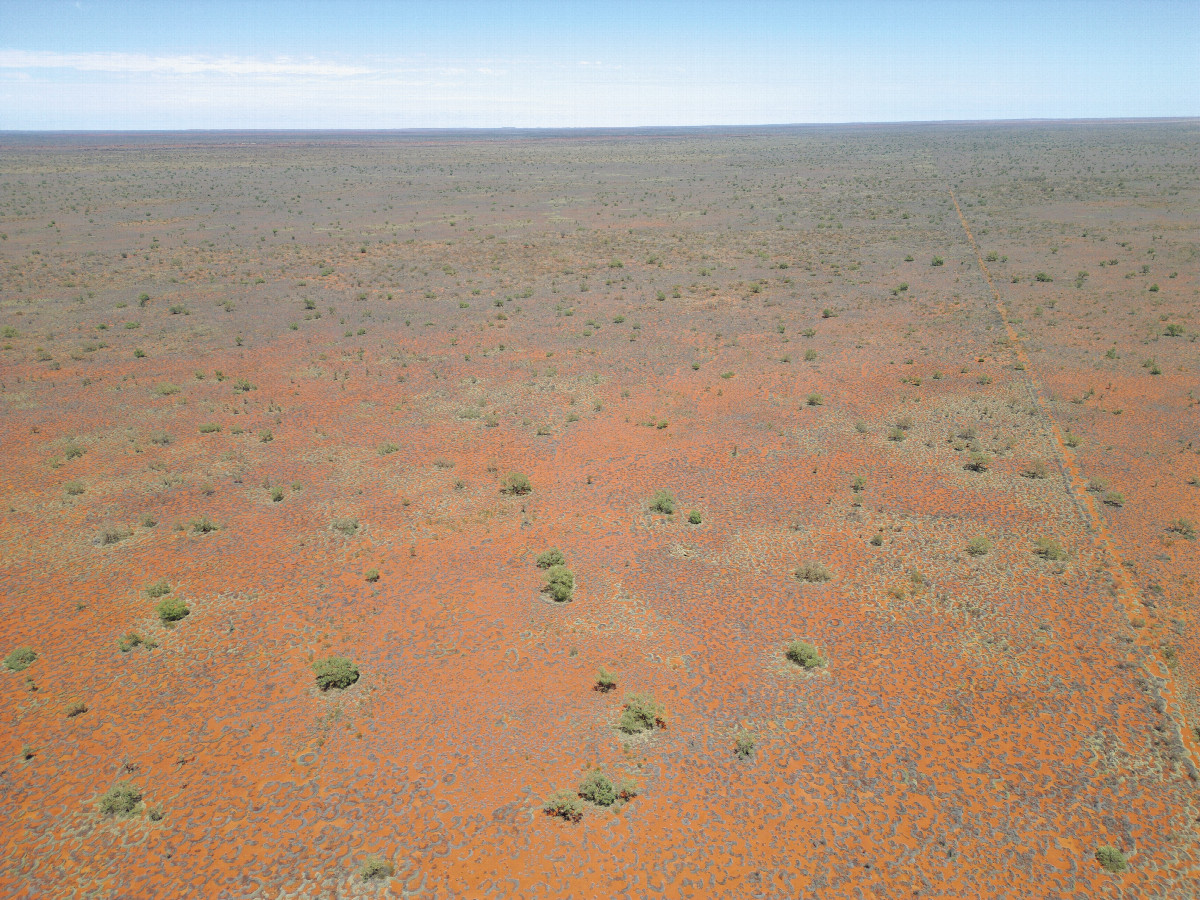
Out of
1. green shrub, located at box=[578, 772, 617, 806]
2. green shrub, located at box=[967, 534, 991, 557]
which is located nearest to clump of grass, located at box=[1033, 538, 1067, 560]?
green shrub, located at box=[967, 534, 991, 557]

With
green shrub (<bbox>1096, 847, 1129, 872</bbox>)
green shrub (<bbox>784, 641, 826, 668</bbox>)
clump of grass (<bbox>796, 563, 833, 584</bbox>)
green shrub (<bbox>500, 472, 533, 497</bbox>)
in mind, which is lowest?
green shrub (<bbox>1096, 847, 1129, 872</bbox>)

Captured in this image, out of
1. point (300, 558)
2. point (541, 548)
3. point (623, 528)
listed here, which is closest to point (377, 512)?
point (300, 558)

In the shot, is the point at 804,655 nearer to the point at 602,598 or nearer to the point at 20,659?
the point at 602,598

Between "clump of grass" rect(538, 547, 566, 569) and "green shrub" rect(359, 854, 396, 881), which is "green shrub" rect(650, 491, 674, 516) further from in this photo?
"green shrub" rect(359, 854, 396, 881)

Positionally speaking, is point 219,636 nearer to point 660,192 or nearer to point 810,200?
point 810,200

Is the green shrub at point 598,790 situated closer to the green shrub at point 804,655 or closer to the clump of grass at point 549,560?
the green shrub at point 804,655

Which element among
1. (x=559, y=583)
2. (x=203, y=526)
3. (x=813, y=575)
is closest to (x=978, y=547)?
(x=813, y=575)
